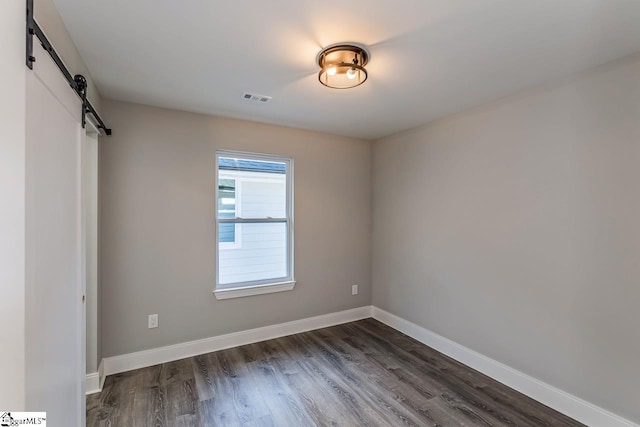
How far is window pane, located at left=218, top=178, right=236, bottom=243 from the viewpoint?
311 centimetres

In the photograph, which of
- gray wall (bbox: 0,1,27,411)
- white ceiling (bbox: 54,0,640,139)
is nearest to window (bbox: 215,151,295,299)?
white ceiling (bbox: 54,0,640,139)

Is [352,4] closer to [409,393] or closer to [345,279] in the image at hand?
[409,393]

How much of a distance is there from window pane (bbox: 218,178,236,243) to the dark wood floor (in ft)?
3.95

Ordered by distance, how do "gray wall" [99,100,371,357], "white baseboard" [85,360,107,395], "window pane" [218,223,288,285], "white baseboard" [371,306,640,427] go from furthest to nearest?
1. "window pane" [218,223,288,285]
2. "gray wall" [99,100,371,357]
3. "white baseboard" [85,360,107,395]
4. "white baseboard" [371,306,640,427]

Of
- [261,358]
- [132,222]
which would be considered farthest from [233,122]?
[261,358]

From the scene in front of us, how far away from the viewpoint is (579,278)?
80.7 inches

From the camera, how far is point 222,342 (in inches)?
120

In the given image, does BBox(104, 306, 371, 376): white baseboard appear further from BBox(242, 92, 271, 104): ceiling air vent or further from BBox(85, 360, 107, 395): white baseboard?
BBox(242, 92, 271, 104): ceiling air vent

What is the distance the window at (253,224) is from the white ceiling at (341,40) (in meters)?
0.85

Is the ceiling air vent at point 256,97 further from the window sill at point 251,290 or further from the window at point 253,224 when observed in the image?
the window sill at point 251,290

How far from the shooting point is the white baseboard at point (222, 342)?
2623 mm

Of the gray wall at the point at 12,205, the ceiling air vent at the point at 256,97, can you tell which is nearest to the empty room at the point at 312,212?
the gray wall at the point at 12,205

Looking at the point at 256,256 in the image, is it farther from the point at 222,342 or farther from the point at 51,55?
the point at 51,55

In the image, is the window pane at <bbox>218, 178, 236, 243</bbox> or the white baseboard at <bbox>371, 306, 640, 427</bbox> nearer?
the white baseboard at <bbox>371, 306, 640, 427</bbox>
